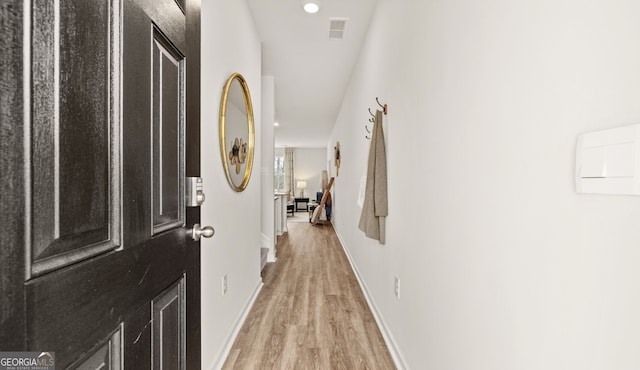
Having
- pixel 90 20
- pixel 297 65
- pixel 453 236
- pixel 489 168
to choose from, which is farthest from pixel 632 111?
pixel 297 65

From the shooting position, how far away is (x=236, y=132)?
2137 millimetres

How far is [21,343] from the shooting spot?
397mm

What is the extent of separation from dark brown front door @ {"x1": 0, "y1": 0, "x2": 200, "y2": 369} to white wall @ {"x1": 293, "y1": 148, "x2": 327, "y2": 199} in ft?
37.2

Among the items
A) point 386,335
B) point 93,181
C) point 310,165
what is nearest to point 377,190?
point 386,335

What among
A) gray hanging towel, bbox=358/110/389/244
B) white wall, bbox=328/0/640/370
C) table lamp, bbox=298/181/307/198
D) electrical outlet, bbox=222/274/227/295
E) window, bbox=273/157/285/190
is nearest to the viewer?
white wall, bbox=328/0/640/370

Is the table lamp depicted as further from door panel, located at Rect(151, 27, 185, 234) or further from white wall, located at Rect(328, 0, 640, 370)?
door panel, located at Rect(151, 27, 185, 234)

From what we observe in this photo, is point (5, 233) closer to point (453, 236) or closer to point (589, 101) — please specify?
point (589, 101)

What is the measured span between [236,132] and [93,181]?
1649mm

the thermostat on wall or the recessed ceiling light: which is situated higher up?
the recessed ceiling light

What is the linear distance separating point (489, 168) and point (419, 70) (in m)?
0.80

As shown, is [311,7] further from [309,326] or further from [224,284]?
[309,326]

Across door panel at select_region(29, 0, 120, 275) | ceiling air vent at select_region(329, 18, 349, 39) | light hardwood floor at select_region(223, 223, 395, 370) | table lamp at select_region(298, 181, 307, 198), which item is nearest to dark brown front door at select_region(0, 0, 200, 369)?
door panel at select_region(29, 0, 120, 275)

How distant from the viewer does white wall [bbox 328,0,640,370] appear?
21.4 inches

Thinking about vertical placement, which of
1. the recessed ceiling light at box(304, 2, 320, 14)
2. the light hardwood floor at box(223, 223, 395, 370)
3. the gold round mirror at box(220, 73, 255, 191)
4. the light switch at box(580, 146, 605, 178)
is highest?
the recessed ceiling light at box(304, 2, 320, 14)
